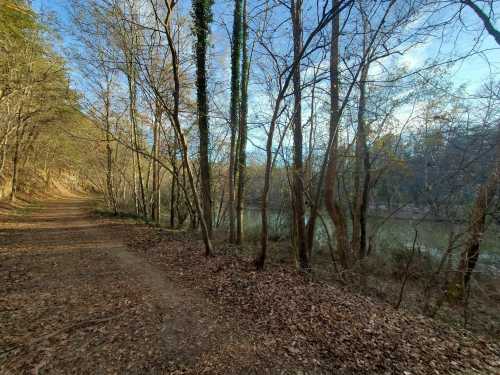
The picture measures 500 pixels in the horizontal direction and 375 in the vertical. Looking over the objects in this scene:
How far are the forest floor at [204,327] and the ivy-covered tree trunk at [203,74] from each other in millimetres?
3299

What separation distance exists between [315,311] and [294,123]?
452 cm

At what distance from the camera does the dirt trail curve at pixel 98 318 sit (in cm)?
250

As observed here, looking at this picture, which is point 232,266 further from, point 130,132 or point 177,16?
point 130,132

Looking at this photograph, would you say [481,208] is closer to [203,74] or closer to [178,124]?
[178,124]

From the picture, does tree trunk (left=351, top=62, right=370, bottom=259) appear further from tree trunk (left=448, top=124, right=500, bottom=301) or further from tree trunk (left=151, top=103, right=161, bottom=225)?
tree trunk (left=151, top=103, right=161, bottom=225)

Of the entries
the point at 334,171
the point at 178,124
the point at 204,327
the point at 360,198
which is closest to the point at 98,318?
the point at 204,327

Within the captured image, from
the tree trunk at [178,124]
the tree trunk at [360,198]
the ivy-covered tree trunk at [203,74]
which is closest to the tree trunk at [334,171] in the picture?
the tree trunk at [360,198]

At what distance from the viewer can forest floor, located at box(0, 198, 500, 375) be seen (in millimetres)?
2537

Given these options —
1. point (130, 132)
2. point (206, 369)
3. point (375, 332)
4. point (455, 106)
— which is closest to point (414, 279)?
point (455, 106)

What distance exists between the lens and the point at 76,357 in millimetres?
2521

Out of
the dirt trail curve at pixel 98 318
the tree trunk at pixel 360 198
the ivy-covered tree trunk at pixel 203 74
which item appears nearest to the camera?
the dirt trail curve at pixel 98 318

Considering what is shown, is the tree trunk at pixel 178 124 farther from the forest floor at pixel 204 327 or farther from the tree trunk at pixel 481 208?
the tree trunk at pixel 481 208

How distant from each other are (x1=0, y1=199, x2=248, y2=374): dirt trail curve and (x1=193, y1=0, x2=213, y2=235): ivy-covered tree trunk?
335 cm

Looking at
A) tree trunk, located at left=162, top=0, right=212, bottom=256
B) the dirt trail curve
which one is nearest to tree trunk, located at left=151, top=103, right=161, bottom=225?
tree trunk, located at left=162, top=0, right=212, bottom=256
